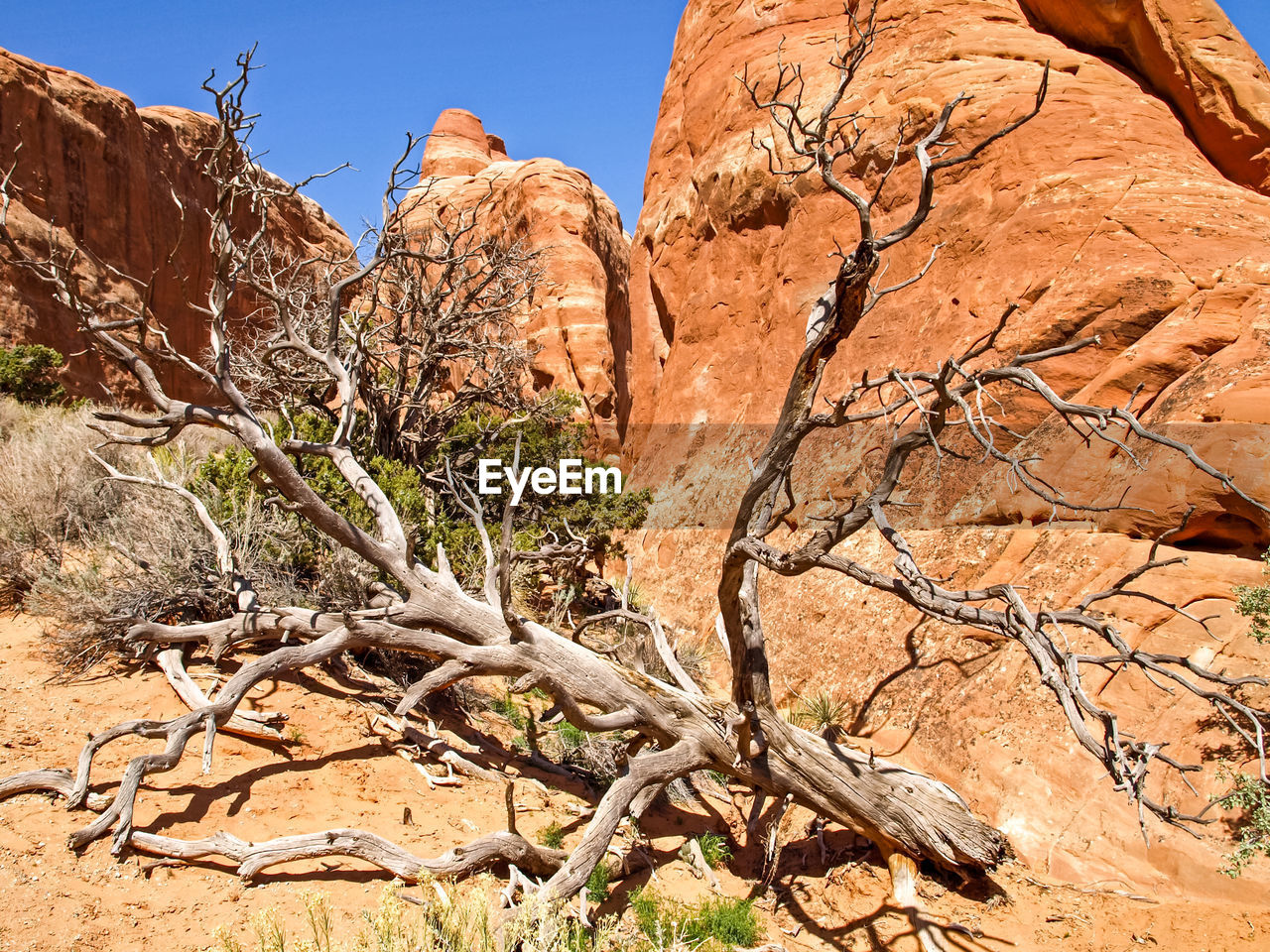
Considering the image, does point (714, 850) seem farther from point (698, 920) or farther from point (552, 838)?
A: point (552, 838)

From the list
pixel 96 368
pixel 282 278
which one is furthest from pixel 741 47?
pixel 96 368

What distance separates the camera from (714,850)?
6461 mm

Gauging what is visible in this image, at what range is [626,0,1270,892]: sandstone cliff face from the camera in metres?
6.41

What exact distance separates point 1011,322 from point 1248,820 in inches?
247

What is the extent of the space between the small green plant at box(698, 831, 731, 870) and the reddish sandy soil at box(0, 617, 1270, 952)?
0.14 metres


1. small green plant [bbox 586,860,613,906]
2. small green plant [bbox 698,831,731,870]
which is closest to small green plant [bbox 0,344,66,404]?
small green plant [bbox 586,860,613,906]

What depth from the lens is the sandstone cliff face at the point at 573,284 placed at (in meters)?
19.3

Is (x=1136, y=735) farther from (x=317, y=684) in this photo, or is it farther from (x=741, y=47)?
(x=741, y=47)

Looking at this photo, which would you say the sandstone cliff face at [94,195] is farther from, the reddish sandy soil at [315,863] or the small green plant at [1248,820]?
the small green plant at [1248,820]

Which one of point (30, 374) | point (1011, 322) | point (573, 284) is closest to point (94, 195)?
point (30, 374)

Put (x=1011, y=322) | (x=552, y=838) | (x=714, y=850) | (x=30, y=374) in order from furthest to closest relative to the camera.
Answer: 1. (x=30, y=374)
2. (x=1011, y=322)
3. (x=714, y=850)
4. (x=552, y=838)

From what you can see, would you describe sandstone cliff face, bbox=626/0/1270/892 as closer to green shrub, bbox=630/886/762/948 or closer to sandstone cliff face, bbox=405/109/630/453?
green shrub, bbox=630/886/762/948

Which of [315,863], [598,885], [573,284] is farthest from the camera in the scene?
[573,284]

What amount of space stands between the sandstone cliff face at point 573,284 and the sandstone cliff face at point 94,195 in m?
5.72
